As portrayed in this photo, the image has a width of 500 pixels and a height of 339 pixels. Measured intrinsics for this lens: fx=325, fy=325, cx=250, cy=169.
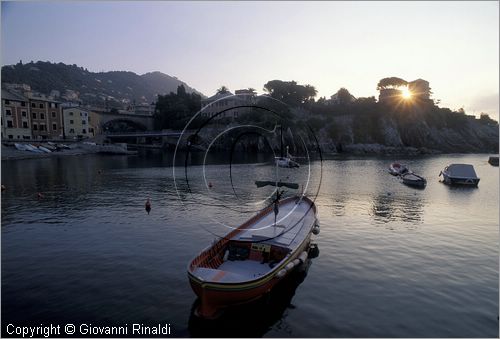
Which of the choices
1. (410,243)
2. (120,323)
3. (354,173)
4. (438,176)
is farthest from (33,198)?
(438,176)

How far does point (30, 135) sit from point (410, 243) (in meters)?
153

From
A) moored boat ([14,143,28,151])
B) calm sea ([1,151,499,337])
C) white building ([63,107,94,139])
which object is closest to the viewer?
calm sea ([1,151,499,337])

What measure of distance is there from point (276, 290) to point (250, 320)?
431 cm

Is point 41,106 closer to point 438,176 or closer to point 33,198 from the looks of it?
point 33,198

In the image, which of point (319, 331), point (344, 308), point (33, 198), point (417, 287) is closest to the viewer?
point (319, 331)

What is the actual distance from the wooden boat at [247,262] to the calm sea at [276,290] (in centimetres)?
162

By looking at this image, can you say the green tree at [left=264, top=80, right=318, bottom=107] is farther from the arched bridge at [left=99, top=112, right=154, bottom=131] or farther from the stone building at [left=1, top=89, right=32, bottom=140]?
the stone building at [left=1, top=89, right=32, bottom=140]

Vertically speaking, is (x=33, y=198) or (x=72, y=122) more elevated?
(x=72, y=122)

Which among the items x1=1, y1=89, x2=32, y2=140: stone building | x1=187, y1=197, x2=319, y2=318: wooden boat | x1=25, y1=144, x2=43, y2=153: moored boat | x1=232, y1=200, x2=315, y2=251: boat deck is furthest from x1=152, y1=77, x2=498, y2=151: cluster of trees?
x1=187, y1=197, x2=319, y2=318: wooden boat

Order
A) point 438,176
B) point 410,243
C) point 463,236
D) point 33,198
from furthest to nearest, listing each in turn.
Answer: point 438,176 < point 33,198 < point 463,236 < point 410,243

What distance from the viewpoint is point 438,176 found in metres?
88.1

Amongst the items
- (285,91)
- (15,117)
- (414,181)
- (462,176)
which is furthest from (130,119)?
(462,176)

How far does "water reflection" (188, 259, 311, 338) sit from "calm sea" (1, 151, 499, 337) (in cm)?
8

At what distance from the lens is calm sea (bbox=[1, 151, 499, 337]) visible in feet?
67.0
